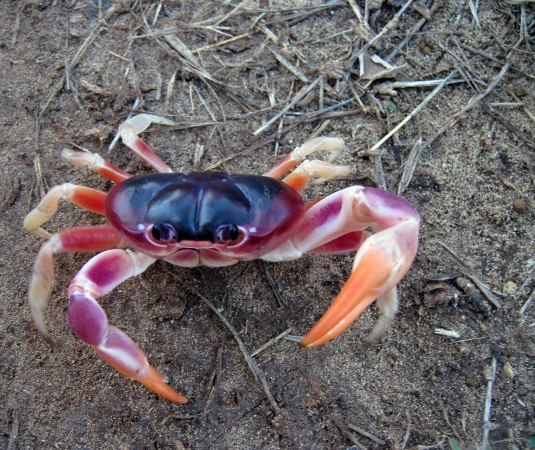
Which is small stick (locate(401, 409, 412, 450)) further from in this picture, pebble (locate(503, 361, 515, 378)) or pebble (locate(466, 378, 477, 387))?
pebble (locate(503, 361, 515, 378))

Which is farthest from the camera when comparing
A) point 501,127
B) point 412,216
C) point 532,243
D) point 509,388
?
point 501,127

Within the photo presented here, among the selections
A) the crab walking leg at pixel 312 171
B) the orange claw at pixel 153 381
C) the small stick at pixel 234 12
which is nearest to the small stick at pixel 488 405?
the crab walking leg at pixel 312 171

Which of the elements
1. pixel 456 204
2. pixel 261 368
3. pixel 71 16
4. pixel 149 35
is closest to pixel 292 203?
pixel 261 368

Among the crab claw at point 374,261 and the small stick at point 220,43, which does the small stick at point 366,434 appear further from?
the small stick at point 220,43

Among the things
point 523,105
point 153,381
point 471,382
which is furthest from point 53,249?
point 523,105

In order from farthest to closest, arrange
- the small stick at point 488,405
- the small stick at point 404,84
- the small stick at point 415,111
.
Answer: the small stick at point 404,84 → the small stick at point 415,111 → the small stick at point 488,405

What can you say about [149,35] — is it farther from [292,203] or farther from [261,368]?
[261,368]

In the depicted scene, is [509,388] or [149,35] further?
[149,35]

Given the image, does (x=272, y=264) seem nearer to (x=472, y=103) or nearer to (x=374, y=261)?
(x=374, y=261)
